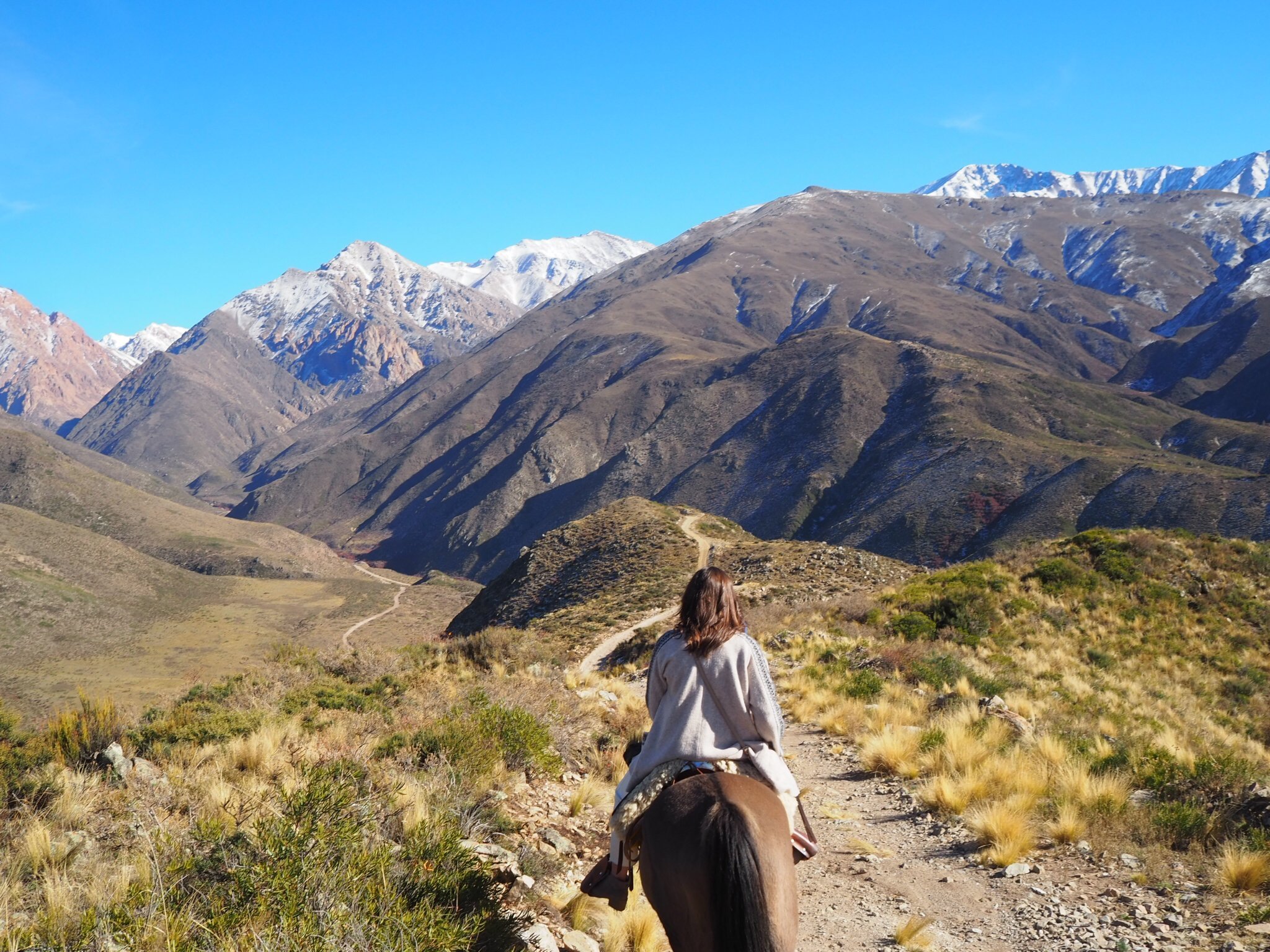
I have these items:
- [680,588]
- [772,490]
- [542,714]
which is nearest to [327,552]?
[772,490]

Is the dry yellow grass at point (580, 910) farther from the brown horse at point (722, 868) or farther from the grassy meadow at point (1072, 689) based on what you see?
the grassy meadow at point (1072, 689)

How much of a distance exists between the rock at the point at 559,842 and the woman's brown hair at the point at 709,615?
11.3 ft

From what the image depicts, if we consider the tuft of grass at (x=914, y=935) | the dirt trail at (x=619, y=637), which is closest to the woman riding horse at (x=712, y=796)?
the tuft of grass at (x=914, y=935)

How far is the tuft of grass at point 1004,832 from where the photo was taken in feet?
22.2

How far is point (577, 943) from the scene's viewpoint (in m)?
5.18

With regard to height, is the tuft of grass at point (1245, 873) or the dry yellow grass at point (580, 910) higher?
the dry yellow grass at point (580, 910)

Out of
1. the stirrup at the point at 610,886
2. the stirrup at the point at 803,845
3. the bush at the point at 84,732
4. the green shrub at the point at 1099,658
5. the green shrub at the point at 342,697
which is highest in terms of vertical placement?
the bush at the point at 84,732

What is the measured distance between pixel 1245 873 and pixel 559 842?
18.2 ft

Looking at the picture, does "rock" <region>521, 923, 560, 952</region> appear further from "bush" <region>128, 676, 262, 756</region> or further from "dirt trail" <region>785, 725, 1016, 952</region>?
"bush" <region>128, 676, 262, 756</region>

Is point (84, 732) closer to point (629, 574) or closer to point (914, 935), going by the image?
point (914, 935)

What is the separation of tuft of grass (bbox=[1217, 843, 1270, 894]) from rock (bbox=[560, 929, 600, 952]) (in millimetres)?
4916

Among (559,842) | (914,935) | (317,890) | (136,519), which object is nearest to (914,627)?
(914,935)

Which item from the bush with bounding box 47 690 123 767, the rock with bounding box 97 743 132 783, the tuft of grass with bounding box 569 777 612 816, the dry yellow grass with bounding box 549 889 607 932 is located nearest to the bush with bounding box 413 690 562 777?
the tuft of grass with bounding box 569 777 612 816

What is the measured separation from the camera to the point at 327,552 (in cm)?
14225
